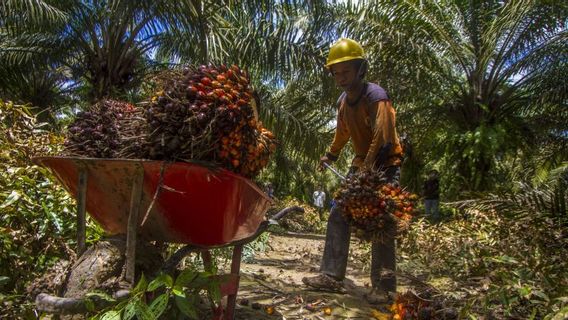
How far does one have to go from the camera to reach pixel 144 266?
2.14m

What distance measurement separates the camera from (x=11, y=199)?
102 inches

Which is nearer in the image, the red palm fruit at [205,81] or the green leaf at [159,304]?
the green leaf at [159,304]

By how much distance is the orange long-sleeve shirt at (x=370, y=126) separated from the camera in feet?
10.8

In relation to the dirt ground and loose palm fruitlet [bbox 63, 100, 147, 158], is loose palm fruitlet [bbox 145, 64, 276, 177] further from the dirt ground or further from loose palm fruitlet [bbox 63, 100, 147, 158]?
Answer: the dirt ground

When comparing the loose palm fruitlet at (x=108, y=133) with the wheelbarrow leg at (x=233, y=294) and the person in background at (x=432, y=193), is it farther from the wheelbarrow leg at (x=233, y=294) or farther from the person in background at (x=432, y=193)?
the person in background at (x=432, y=193)

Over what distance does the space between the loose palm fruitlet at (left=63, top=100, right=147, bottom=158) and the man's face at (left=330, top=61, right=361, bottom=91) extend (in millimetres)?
1654


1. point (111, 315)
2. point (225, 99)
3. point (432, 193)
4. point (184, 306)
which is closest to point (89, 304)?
point (111, 315)

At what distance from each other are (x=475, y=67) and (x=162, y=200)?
8.87 meters

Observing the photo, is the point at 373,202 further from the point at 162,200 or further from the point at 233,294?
the point at 162,200

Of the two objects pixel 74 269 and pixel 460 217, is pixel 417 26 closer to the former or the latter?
pixel 460 217

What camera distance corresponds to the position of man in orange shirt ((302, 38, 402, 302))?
131 inches

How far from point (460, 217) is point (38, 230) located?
3959 millimetres

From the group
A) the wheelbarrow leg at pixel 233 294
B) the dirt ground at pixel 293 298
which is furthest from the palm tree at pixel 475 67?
the wheelbarrow leg at pixel 233 294

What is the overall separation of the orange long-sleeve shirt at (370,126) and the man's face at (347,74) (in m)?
0.12
